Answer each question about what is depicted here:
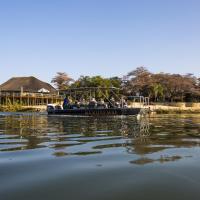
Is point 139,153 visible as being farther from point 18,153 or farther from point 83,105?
point 83,105

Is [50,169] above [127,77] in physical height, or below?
below

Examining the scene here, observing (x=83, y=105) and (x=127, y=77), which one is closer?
(x=83, y=105)

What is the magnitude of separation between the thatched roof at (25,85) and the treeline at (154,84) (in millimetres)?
9377

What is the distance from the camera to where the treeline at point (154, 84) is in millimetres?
70312

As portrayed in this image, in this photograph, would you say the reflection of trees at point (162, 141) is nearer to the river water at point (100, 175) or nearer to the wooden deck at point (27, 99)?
the river water at point (100, 175)

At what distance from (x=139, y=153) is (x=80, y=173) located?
2004mm

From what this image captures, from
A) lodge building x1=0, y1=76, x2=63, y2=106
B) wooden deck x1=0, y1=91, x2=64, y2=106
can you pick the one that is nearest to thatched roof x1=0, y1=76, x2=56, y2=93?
lodge building x1=0, y1=76, x2=63, y2=106

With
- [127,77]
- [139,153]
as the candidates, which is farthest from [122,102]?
[127,77]

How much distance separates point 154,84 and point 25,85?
31.3 m

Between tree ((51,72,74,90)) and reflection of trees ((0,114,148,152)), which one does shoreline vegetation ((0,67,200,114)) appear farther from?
reflection of trees ((0,114,148,152))

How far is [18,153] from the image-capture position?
6457 millimetres

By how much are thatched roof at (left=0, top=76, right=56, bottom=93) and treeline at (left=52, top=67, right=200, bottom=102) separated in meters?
9.38

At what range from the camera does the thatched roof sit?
77.1m

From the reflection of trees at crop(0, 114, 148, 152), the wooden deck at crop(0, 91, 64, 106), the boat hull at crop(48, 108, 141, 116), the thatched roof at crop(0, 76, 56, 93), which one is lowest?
the reflection of trees at crop(0, 114, 148, 152)
